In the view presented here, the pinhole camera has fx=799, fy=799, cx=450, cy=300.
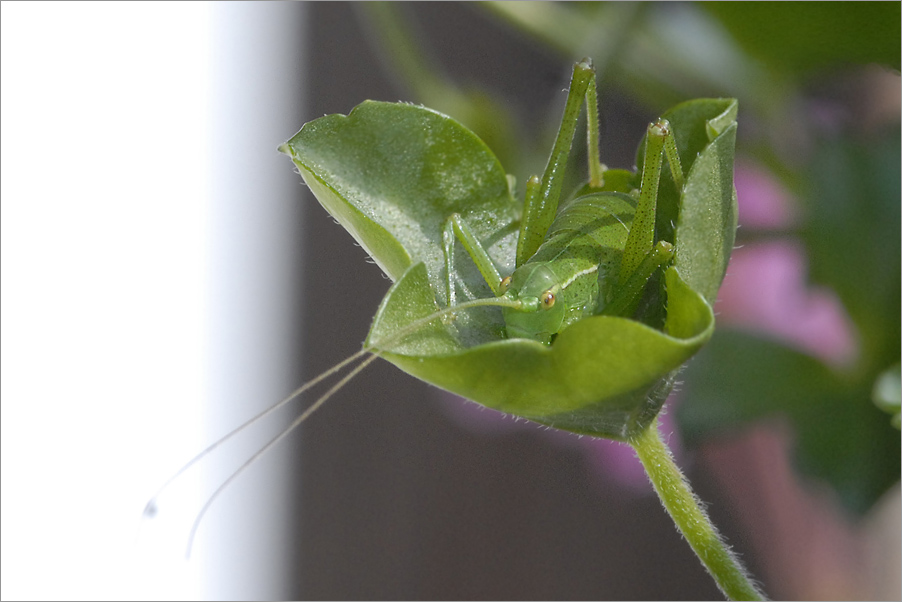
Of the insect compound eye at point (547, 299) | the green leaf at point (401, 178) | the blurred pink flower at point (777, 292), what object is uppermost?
the green leaf at point (401, 178)

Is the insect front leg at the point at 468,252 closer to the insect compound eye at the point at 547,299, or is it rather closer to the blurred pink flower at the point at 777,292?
the insect compound eye at the point at 547,299

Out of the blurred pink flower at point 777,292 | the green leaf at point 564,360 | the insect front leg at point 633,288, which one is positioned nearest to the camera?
the green leaf at point 564,360

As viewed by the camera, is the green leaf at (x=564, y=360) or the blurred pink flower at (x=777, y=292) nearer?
the green leaf at (x=564, y=360)

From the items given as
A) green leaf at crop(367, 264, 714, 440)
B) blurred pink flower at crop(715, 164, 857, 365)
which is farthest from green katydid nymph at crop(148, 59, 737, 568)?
blurred pink flower at crop(715, 164, 857, 365)

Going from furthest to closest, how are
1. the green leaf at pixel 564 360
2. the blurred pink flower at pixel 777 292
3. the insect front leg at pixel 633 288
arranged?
the blurred pink flower at pixel 777 292, the insect front leg at pixel 633 288, the green leaf at pixel 564 360

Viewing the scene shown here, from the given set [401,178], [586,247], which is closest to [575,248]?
[586,247]

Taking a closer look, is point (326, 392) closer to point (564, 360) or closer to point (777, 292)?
point (564, 360)

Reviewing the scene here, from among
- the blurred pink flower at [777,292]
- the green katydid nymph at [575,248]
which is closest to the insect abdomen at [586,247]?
the green katydid nymph at [575,248]
